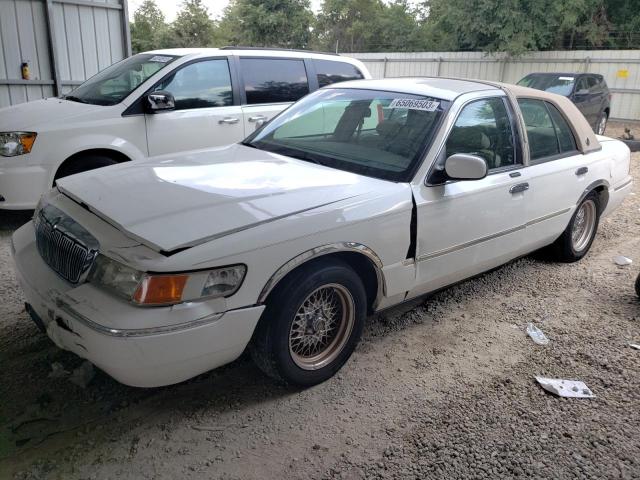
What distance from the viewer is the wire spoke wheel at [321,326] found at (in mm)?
3014

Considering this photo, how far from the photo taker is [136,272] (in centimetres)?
246

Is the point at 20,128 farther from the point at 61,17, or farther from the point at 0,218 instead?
the point at 61,17

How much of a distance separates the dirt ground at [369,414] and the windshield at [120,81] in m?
2.62

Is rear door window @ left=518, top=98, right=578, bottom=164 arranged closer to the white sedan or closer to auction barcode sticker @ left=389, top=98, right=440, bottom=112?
the white sedan

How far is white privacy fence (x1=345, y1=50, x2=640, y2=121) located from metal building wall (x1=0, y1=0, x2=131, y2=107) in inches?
472

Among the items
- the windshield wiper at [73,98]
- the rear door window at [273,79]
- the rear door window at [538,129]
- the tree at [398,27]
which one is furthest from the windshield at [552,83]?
the tree at [398,27]

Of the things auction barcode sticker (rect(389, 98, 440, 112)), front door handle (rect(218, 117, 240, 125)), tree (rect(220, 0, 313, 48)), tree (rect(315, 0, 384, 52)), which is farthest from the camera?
tree (rect(315, 0, 384, 52))

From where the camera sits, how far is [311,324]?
3061mm

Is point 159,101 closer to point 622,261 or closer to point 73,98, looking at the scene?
point 73,98

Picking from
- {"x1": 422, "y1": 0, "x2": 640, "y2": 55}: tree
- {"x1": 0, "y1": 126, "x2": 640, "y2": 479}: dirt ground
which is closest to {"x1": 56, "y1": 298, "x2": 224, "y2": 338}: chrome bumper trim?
{"x1": 0, "y1": 126, "x2": 640, "y2": 479}: dirt ground

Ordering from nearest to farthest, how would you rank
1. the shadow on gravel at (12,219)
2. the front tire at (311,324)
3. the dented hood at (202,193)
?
the dented hood at (202,193) < the front tire at (311,324) < the shadow on gravel at (12,219)

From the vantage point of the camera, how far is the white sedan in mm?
2496

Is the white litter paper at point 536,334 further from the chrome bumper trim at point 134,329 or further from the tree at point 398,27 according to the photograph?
A: the tree at point 398,27

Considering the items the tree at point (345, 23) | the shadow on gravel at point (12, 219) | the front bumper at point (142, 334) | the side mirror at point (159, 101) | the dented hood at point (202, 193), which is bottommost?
the shadow on gravel at point (12, 219)
